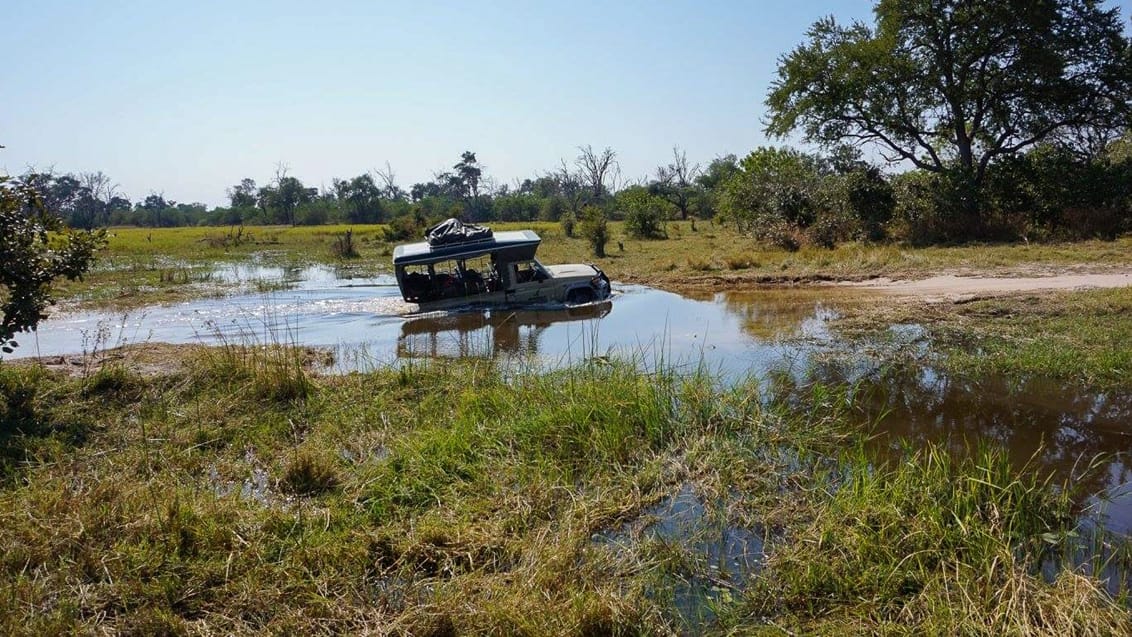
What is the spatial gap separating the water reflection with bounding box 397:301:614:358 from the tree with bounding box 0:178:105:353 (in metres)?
4.72

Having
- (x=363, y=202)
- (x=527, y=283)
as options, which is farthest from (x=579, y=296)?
(x=363, y=202)

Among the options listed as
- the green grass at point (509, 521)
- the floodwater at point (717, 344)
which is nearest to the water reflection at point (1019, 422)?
the floodwater at point (717, 344)

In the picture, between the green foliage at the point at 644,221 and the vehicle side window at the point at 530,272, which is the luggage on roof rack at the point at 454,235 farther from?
the green foliage at the point at 644,221

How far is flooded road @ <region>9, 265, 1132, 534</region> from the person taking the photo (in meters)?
6.47

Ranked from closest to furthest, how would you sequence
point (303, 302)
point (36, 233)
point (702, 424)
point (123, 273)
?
1. point (702, 424)
2. point (36, 233)
3. point (303, 302)
4. point (123, 273)

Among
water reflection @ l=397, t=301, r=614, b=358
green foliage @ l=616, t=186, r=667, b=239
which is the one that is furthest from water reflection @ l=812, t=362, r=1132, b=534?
green foliage @ l=616, t=186, r=667, b=239

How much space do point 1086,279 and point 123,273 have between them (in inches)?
1095

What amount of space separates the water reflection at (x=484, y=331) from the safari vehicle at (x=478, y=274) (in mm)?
340

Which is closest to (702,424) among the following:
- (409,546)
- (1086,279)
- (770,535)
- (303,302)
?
(770,535)

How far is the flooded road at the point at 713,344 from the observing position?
6473 millimetres

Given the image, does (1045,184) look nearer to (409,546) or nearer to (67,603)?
(409,546)

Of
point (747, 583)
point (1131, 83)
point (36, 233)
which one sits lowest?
point (747, 583)

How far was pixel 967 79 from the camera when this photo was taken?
80.7ft

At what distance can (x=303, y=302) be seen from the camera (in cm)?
1841
